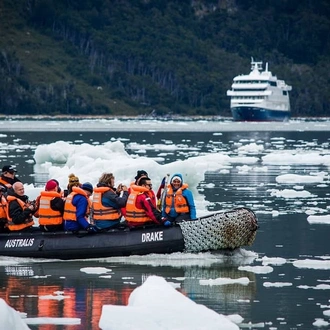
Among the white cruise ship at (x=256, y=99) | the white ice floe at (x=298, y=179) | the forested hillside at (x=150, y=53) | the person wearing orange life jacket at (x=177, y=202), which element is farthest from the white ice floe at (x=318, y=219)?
the forested hillside at (x=150, y=53)

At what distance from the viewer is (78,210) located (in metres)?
14.8

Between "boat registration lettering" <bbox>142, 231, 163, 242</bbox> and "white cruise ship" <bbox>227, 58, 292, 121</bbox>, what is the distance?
95535 millimetres

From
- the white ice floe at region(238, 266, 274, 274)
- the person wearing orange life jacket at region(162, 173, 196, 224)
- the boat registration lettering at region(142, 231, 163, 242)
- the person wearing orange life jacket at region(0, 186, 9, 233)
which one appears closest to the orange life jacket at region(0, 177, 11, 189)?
the person wearing orange life jacket at region(0, 186, 9, 233)

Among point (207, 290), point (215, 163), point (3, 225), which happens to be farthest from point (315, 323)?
point (215, 163)

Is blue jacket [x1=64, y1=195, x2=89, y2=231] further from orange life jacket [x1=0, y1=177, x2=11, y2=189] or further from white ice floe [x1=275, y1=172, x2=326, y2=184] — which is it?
white ice floe [x1=275, y1=172, x2=326, y2=184]

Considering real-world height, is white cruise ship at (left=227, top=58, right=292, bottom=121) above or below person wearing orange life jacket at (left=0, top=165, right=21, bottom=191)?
above

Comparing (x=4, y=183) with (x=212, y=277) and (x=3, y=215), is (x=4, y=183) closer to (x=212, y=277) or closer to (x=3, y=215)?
(x=3, y=215)

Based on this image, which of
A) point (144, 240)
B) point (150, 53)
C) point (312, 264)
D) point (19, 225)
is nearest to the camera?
point (312, 264)

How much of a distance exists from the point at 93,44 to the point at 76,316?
157153 millimetres

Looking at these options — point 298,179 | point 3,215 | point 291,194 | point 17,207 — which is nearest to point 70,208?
point 17,207

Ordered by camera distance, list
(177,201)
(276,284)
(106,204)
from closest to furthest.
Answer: (276,284)
(106,204)
(177,201)

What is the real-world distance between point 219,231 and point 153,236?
0.90 metres

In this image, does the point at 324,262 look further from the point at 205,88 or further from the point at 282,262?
the point at 205,88

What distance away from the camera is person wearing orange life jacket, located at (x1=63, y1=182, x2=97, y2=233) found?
580 inches
